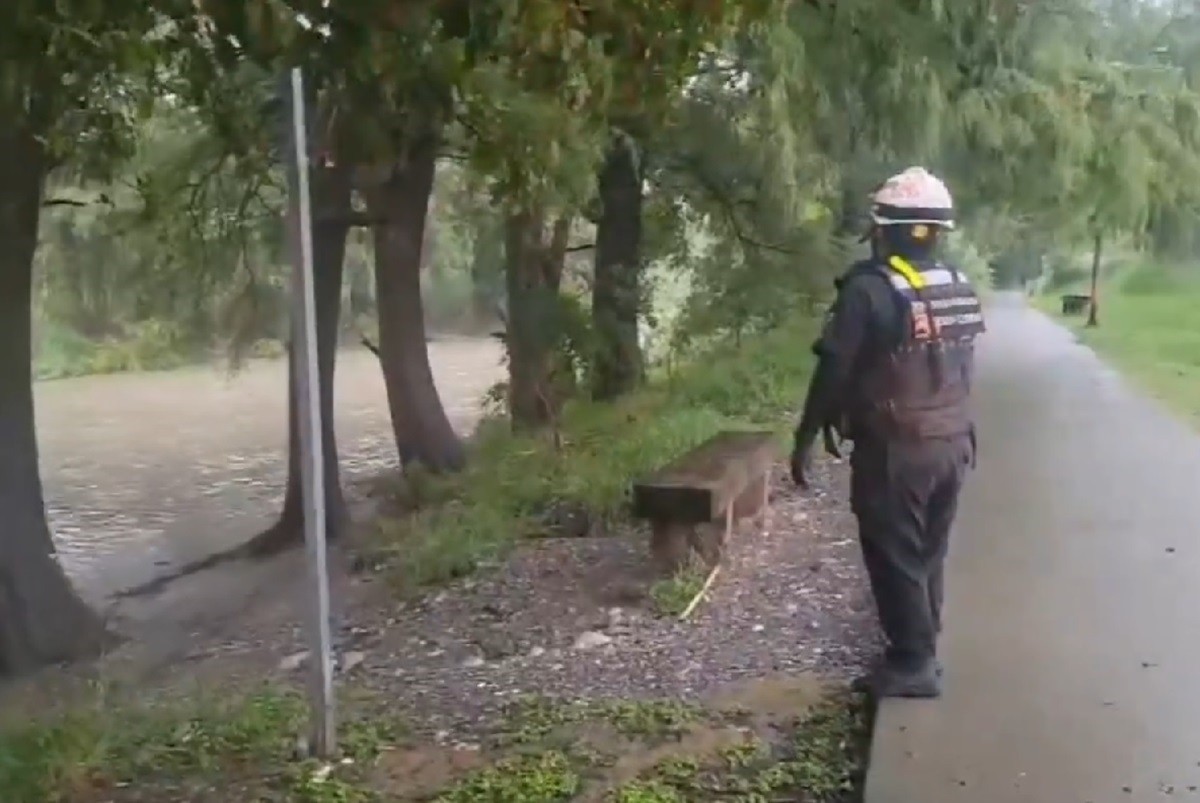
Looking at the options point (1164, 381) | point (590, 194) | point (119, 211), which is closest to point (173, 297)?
point (119, 211)

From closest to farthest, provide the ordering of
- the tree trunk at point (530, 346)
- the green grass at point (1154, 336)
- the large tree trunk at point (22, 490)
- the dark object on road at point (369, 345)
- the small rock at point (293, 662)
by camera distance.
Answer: the small rock at point (293, 662)
the large tree trunk at point (22, 490)
the tree trunk at point (530, 346)
the dark object on road at point (369, 345)
the green grass at point (1154, 336)

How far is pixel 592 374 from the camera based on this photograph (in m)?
15.3

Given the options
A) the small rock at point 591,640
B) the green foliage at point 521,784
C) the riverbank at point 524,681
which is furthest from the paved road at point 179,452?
the green foliage at point 521,784

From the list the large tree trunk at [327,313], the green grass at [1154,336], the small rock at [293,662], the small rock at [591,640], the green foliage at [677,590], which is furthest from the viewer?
the green grass at [1154,336]

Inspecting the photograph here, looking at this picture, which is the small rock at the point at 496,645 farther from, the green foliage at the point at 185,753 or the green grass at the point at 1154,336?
the green grass at the point at 1154,336

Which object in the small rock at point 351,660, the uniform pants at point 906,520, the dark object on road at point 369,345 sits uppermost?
the uniform pants at point 906,520

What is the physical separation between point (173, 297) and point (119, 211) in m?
2.27

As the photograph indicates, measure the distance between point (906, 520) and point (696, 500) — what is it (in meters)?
2.01

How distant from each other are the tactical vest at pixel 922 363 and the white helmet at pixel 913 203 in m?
0.14

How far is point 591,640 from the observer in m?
7.05

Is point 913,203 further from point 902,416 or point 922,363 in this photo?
point 902,416

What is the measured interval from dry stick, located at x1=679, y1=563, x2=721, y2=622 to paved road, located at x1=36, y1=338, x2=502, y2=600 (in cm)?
763

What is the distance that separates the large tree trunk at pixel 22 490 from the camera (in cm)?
939

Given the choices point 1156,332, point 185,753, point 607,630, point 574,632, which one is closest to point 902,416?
point 607,630
